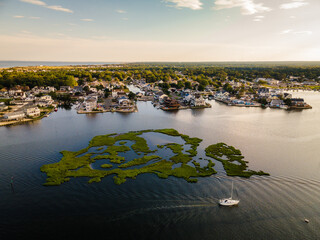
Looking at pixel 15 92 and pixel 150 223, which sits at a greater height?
pixel 15 92

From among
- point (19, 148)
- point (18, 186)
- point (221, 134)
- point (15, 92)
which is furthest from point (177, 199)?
point (15, 92)

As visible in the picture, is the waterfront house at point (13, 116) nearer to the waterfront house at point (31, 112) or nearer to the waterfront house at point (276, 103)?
the waterfront house at point (31, 112)

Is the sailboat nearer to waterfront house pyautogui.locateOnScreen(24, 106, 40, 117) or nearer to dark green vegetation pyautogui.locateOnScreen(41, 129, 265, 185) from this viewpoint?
dark green vegetation pyautogui.locateOnScreen(41, 129, 265, 185)

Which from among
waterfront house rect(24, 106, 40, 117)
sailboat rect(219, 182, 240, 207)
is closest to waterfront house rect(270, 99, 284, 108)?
sailboat rect(219, 182, 240, 207)

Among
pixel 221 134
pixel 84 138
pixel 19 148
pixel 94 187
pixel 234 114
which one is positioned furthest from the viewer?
pixel 234 114

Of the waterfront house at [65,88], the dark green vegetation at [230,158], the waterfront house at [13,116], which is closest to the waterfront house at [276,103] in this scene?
the dark green vegetation at [230,158]

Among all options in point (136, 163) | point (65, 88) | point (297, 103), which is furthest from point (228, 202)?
point (65, 88)

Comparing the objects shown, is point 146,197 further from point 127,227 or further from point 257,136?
point 257,136
